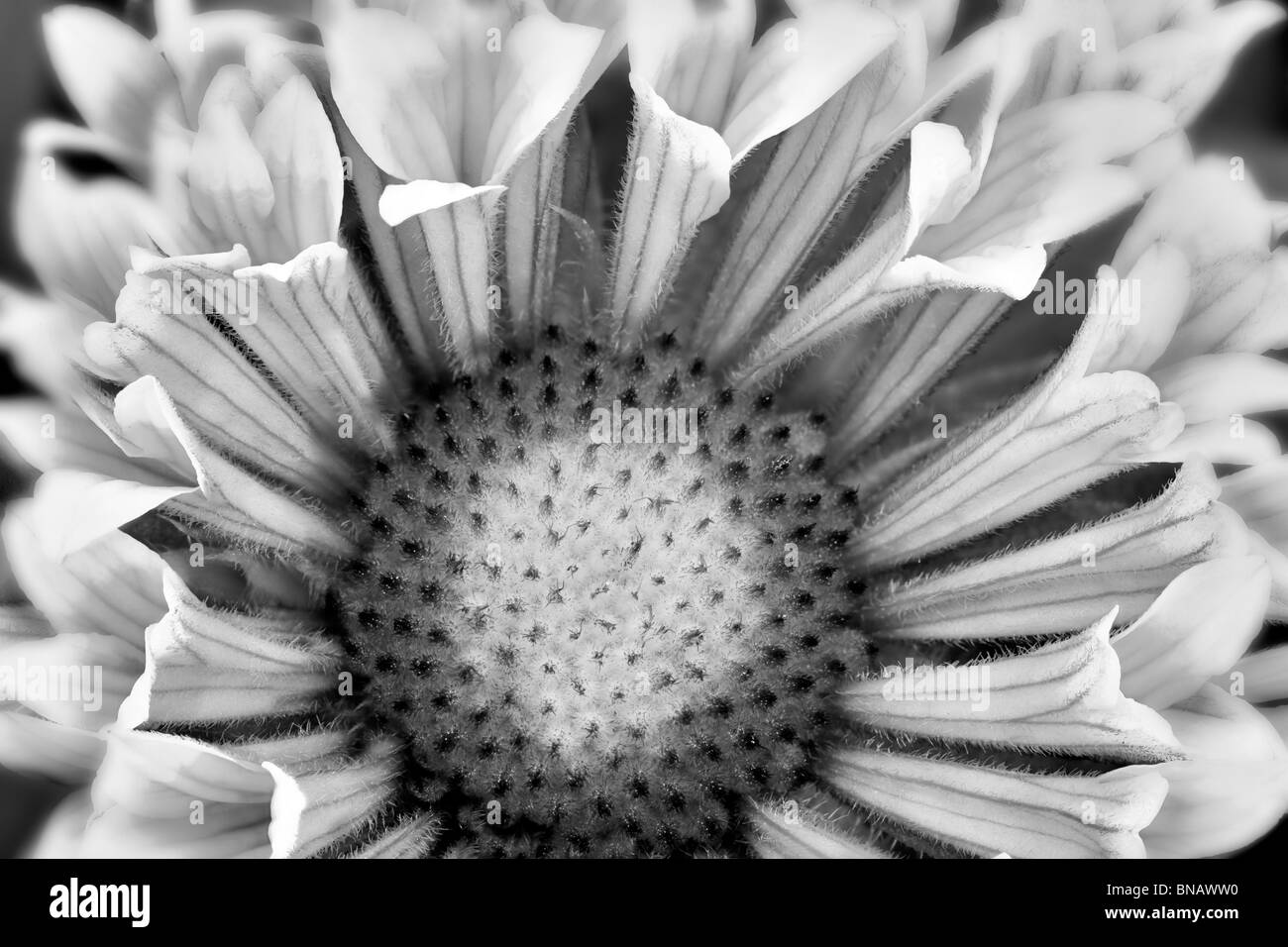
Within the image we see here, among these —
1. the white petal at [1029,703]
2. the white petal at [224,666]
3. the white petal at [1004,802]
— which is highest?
the white petal at [224,666]

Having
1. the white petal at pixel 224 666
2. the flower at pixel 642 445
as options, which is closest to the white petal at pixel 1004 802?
the flower at pixel 642 445

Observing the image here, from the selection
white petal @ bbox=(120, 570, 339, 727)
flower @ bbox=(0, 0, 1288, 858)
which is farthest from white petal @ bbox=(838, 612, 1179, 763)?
white petal @ bbox=(120, 570, 339, 727)

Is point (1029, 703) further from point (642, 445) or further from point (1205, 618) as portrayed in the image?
point (642, 445)

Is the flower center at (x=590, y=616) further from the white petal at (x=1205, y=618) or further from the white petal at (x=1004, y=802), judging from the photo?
the white petal at (x=1205, y=618)

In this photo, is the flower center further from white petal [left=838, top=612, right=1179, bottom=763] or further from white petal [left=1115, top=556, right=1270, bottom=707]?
white petal [left=1115, top=556, right=1270, bottom=707]

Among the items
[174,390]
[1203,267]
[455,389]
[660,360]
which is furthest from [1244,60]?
[174,390]

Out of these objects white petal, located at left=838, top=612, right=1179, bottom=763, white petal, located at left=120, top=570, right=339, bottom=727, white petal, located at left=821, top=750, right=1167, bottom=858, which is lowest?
white petal, located at left=821, top=750, right=1167, bottom=858

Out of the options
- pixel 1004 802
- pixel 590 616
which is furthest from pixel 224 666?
pixel 1004 802

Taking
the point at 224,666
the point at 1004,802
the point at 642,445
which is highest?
the point at 642,445
